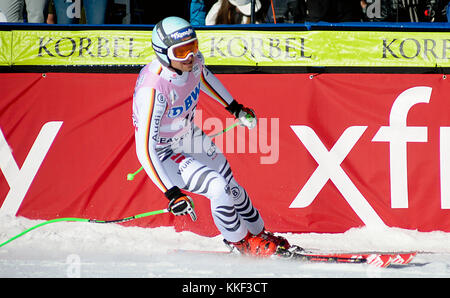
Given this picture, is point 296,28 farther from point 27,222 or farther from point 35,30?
point 27,222

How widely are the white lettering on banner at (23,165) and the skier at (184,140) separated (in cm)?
200

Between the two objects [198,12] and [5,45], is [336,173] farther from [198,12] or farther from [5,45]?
[5,45]

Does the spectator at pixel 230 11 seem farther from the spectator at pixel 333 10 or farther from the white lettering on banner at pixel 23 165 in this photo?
the white lettering on banner at pixel 23 165

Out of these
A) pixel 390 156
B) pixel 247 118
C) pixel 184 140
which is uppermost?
pixel 247 118

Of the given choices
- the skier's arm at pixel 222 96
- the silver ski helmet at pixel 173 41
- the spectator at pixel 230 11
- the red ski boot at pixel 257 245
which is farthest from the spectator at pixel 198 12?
the red ski boot at pixel 257 245

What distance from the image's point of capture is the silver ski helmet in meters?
5.66

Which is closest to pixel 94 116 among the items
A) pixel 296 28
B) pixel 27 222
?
pixel 27 222

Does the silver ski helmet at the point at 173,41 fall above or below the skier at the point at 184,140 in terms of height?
above

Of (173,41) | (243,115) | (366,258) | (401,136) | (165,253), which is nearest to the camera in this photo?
(173,41)

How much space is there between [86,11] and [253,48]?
217 centimetres

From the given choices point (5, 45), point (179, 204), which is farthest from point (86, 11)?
point (179, 204)

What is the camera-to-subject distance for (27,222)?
293 inches

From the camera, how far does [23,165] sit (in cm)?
752

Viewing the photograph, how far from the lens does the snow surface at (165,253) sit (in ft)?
18.7
